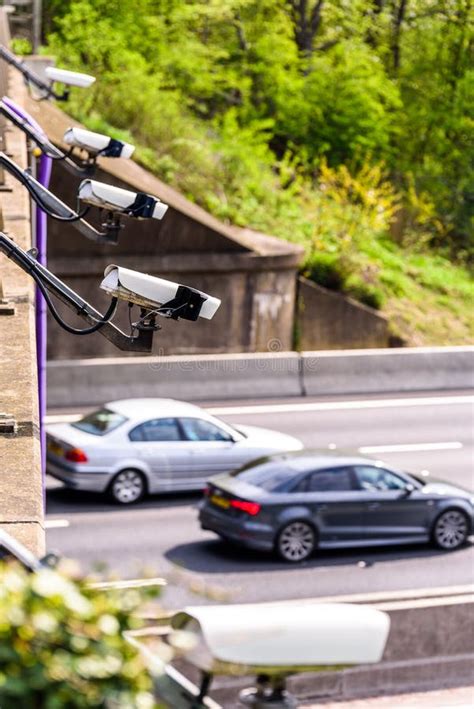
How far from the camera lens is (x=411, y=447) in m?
25.6

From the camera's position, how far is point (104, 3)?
41906 mm

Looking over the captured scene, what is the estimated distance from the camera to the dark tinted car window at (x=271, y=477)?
19.3 meters

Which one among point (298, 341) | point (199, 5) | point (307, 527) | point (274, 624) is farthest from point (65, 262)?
point (274, 624)

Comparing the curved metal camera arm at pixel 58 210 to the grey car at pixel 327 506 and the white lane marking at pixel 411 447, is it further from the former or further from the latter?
the white lane marking at pixel 411 447

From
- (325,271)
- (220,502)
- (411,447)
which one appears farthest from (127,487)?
(325,271)

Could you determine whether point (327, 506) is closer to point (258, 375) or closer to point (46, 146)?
point (258, 375)

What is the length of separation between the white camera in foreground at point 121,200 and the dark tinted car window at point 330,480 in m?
11.6

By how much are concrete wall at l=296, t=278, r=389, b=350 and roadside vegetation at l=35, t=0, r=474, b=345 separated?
0.79 meters

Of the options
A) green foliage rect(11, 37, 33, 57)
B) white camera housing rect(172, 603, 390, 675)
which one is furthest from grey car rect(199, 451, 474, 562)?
green foliage rect(11, 37, 33, 57)

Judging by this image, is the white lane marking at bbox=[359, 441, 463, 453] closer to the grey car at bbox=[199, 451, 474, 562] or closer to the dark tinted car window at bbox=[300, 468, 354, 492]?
the grey car at bbox=[199, 451, 474, 562]

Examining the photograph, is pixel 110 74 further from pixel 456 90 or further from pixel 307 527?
pixel 307 527

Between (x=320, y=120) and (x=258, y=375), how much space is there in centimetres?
1704

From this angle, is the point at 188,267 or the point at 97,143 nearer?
the point at 97,143

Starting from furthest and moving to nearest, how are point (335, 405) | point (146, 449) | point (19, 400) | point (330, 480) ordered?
point (335, 405) → point (146, 449) → point (330, 480) → point (19, 400)
